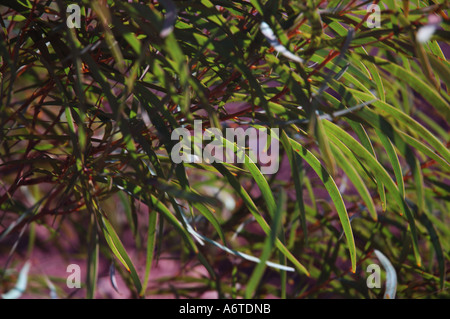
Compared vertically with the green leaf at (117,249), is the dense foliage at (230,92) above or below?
above

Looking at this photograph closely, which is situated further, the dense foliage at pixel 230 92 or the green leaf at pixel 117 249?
the green leaf at pixel 117 249

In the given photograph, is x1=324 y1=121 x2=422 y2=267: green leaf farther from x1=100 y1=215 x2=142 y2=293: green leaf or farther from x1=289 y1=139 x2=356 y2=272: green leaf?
x1=100 y1=215 x2=142 y2=293: green leaf

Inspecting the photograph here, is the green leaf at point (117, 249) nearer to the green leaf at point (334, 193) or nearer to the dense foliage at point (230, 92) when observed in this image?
the dense foliage at point (230, 92)

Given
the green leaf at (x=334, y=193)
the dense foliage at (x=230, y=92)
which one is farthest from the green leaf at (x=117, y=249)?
the green leaf at (x=334, y=193)

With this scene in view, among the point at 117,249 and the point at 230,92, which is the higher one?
the point at 230,92

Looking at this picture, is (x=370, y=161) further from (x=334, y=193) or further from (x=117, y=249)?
(x=117, y=249)

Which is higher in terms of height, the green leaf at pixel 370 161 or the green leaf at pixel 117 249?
the green leaf at pixel 370 161

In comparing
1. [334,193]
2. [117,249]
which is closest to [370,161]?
[334,193]

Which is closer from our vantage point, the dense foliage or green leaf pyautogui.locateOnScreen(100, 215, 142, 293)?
the dense foliage

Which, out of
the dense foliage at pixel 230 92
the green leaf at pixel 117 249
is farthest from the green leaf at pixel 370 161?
the green leaf at pixel 117 249

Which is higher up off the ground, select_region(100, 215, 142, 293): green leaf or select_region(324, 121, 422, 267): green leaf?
select_region(324, 121, 422, 267): green leaf

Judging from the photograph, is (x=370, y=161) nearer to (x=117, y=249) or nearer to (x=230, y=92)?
(x=230, y=92)

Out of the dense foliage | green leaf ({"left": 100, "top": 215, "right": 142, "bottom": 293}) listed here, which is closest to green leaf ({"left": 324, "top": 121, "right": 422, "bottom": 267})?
the dense foliage
